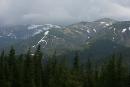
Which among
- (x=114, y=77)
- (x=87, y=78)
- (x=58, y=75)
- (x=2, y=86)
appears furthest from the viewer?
(x=87, y=78)

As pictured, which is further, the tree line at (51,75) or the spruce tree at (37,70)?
the spruce tree at (37,70)

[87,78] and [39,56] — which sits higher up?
[39,56]

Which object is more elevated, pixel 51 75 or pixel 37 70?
pixel 37 70

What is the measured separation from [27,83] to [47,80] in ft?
57.6

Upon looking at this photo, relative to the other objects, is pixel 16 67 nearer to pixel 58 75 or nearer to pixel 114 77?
pixel 58 75

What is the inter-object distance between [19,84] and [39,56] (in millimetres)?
19501

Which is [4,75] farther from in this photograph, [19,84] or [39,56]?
[39,56]

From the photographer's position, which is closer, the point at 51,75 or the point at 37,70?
the point at 37,70

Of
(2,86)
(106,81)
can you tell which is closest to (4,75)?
(2,86)

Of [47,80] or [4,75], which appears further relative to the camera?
[47,80]

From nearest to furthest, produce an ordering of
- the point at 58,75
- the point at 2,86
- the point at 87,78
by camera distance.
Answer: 1. the point at 2,86
2. the point at 58,75
3. the point at 87,78

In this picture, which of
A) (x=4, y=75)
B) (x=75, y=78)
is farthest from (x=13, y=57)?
(x=75, y=78)

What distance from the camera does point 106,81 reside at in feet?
346

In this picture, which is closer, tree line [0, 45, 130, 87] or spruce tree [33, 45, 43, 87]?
tree line [0, 45, 130, 87]
